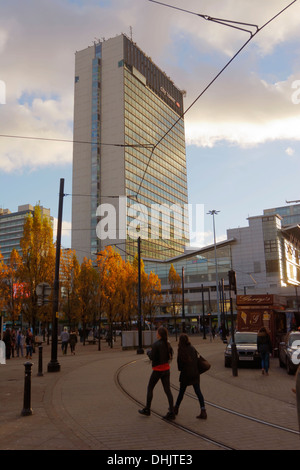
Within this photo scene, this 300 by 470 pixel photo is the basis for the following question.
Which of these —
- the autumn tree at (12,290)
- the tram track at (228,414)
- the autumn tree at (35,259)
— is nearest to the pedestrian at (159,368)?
the tram track at (228,414)

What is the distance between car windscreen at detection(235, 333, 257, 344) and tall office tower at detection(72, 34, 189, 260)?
7344cm

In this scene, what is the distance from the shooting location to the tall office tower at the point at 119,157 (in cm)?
9800

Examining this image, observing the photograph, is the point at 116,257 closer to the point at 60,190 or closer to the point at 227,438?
the point at 60,190

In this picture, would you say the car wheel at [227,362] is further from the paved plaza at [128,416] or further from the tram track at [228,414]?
the tram track at [228,414]

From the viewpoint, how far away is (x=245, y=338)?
18.0 m

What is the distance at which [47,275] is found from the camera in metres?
26.9

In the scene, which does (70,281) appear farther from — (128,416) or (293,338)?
(128,416)

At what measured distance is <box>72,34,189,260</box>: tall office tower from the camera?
9800 cm

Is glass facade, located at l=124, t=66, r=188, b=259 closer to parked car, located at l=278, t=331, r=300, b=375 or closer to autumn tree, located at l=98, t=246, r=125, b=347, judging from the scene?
autumn tree, located at l=98, t=246, r=125, b=347

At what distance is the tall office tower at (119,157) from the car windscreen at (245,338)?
73.4m

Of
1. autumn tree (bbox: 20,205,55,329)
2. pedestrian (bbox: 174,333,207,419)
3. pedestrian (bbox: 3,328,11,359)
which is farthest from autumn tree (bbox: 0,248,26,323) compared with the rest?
pedestrian (bbox: 174,333,207,419)

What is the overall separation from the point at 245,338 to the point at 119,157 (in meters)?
85.2

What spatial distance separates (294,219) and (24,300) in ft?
554

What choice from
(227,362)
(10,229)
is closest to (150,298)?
(227,362)
